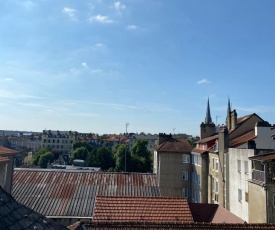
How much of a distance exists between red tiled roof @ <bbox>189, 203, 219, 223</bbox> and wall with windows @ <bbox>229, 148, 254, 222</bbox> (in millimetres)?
3084

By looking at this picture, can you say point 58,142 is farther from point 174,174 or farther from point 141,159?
point 174,174

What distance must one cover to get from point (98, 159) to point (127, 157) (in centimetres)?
930

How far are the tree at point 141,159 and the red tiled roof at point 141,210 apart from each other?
44307 mm

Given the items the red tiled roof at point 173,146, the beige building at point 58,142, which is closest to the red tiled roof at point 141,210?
the red tiled roof at point 173,146

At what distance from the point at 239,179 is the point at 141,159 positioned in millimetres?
39064

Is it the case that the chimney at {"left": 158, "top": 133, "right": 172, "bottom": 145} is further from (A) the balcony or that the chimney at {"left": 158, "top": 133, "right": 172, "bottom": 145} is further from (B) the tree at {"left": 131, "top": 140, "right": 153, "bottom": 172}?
(B) the tree at {"left": 131, "top": 140, "right": 153, "bottom": 172}

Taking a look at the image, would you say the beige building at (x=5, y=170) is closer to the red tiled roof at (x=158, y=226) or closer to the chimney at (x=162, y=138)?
the red tiled roof at (x=158, y=226)

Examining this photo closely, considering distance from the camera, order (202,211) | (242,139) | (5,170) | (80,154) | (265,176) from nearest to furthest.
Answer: (5,170), (265,176), (202,211), (242,139), (80,154)

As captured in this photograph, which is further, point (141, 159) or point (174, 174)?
point (141, 159)

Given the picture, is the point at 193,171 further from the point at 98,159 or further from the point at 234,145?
the point at 98,159

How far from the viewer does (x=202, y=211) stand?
2072 cm

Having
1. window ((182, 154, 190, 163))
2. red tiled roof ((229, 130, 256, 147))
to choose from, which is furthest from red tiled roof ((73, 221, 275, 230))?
window ((182, 154, 190, 163))

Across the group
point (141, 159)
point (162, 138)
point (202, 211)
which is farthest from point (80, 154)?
point (202, 211)

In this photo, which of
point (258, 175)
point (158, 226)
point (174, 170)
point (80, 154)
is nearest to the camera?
point (158, 226)
